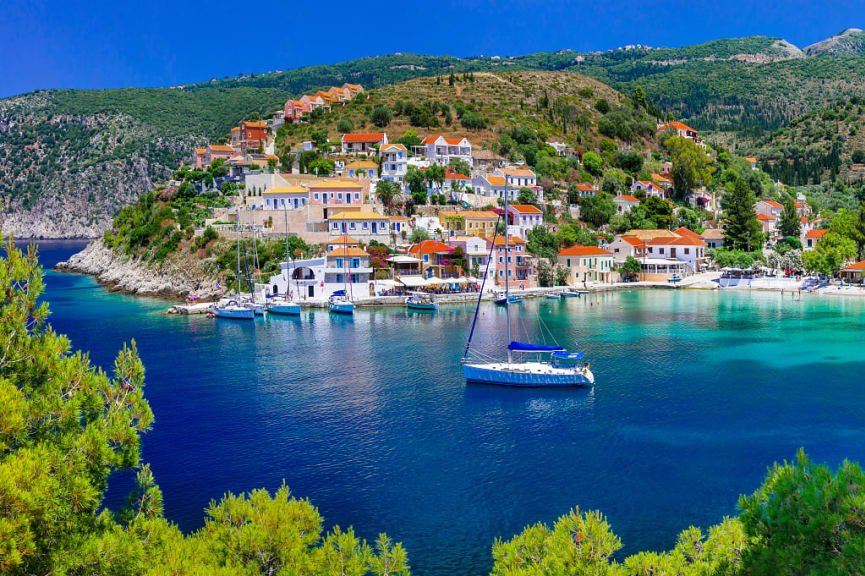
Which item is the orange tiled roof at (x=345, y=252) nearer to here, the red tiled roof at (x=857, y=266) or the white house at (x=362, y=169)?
the white house at (x=362, y=169)

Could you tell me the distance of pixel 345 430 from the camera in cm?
2380

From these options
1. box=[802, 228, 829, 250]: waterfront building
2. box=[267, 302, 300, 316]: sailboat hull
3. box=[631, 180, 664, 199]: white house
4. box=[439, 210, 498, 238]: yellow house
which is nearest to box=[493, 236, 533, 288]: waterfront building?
box=[439, 210, 498, 238]: yellow house

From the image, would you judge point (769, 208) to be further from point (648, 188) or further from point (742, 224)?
point (648, 188)

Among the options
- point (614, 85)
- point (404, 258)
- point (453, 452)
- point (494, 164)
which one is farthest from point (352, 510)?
point (614, 85)

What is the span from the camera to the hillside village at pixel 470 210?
63125 millimetres

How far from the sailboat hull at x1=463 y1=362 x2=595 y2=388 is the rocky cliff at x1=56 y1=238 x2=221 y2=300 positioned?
36556mm

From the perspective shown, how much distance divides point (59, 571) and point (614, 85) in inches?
8079

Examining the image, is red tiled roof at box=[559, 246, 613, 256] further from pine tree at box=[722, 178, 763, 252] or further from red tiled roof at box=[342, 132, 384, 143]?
red tiled roof at box=[342, 132, 384, 143]

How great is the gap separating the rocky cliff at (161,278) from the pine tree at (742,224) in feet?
195

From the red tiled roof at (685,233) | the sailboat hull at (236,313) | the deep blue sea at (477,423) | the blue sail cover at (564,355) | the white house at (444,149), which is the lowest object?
the deep blue sea at (477,423)

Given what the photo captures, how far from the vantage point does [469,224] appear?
6912cm

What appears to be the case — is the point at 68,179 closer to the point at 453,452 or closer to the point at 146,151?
the point at 146,151

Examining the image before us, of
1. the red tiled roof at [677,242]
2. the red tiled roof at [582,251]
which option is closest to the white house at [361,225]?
the red tiled roof at [582,251]

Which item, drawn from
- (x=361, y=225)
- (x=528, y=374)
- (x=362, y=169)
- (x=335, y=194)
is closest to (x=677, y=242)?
(x=361, y=225)
